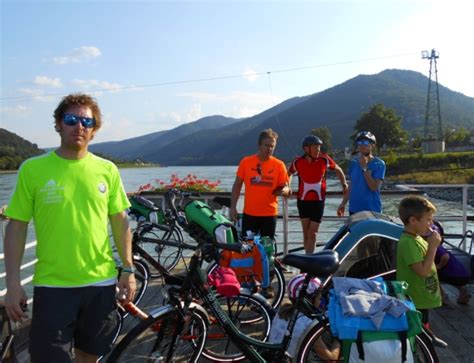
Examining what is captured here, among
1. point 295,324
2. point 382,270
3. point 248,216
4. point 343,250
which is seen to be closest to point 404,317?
point 295,324

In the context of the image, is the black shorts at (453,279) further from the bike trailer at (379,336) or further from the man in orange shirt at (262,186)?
the bike trailer at (379,336)

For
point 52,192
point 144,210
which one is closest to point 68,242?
point 52,192

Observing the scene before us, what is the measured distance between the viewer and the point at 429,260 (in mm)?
2689

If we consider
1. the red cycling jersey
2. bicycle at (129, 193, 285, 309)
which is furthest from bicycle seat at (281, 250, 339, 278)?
the red cycling jersey

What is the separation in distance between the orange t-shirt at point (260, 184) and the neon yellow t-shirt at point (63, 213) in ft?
8.00

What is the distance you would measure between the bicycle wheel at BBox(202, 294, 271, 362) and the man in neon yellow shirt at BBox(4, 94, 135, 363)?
0.99 metres

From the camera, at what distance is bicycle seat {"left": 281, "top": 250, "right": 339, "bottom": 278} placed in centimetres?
A: 238

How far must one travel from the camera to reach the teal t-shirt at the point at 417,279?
9.13ft

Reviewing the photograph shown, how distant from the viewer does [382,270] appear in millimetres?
3598

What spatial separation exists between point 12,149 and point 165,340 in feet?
172

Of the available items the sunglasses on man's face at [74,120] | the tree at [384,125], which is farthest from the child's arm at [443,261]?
the tree at [384,125]

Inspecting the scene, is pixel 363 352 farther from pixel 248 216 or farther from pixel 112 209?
pixel 248 216

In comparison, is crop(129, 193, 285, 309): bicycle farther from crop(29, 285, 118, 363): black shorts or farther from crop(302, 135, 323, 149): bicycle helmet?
crop(29, 285, 118, 363): black shorts

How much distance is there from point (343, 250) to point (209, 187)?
4.18 m
